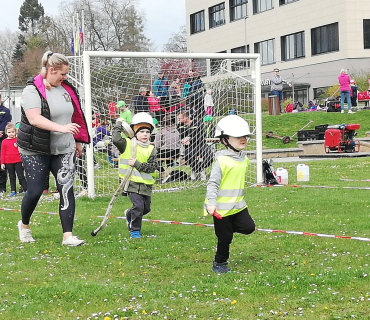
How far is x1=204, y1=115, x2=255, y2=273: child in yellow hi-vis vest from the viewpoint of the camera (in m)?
5.95

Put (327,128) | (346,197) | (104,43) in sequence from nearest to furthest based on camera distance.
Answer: (346,197), (327,128), (104,43)

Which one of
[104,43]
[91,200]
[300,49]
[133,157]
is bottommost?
[91,200]

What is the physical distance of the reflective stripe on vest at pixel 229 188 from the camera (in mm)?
6008

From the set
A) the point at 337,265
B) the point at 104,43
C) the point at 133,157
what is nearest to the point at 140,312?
the point at 337,265

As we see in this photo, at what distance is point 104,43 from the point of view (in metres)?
72.6

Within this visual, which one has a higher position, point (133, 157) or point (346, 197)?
point (133, 157)

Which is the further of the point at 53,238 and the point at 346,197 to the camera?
the point at 346,197

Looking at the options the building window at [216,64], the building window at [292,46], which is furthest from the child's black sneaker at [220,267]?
the building window at [292,46]

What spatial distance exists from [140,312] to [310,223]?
4170 mm

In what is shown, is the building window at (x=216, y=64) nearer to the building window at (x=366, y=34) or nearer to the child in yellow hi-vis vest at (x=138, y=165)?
the child in yellow hi-vis vest at (x=138, y=165)

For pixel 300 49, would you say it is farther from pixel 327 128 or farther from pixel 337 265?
pixel 337 265

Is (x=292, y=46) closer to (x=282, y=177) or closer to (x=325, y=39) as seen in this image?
(x=325, y=39)

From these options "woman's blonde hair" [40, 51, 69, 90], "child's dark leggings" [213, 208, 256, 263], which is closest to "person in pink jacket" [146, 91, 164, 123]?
"woman's blonde hair" [40, 51, 69, 90]

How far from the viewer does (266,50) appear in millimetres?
45750
